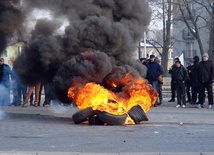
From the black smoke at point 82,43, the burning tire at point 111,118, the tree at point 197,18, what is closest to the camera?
the burning tire at point 111,118

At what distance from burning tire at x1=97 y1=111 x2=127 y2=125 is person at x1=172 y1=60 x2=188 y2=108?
7.38 meters

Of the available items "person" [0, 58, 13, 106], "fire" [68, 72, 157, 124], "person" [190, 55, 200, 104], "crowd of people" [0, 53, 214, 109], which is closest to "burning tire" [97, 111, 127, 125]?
"fire" [68, 72, 157, 124]

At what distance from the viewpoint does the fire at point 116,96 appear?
14062mm

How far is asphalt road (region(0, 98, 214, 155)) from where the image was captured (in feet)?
34.4

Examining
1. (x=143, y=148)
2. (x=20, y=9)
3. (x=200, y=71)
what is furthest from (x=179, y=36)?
(x=143, y=148)

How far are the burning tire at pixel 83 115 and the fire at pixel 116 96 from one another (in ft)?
0.45

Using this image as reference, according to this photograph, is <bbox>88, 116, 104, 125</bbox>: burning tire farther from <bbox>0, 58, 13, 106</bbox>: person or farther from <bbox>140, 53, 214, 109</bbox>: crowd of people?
<bbox>140, 53, 214, 109</bbox>: crowd of people

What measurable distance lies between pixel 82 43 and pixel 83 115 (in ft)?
7.18

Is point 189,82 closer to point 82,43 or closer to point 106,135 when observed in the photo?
point 82,43

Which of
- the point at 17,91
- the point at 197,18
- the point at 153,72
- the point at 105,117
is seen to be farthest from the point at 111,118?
the point at 197,18

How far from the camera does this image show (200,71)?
20500mm

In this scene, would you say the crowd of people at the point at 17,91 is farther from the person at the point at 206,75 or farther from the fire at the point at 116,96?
the person at the point at 206,75

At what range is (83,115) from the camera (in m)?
14.3

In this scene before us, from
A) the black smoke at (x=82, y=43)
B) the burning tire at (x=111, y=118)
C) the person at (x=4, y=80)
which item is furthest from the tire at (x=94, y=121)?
the person at (x=4, y=80)
